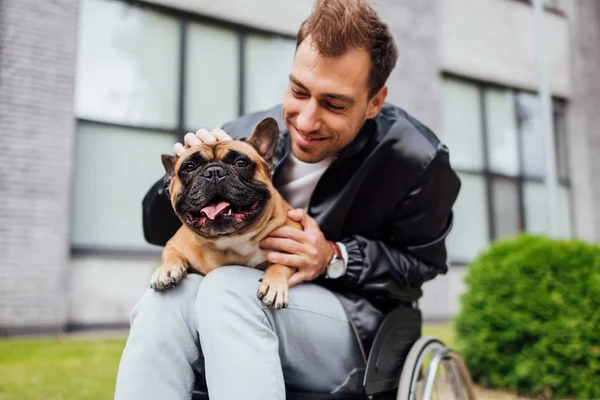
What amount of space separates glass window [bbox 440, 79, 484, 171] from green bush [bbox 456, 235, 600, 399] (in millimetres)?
3079

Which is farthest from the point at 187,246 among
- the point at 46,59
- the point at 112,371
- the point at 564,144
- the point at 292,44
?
the point at 564,144

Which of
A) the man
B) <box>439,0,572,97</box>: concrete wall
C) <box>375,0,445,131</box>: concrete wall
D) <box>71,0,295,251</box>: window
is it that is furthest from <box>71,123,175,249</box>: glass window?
<box>439,0,572,97</box>: concrete wall

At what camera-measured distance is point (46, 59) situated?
14.0ft

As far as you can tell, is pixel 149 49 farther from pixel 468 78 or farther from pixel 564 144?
pixel 564 144

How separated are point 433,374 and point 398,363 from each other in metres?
0.09

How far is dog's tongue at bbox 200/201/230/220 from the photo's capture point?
1460 mm

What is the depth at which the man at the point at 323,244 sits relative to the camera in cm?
127

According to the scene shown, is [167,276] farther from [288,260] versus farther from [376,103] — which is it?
[376,103]

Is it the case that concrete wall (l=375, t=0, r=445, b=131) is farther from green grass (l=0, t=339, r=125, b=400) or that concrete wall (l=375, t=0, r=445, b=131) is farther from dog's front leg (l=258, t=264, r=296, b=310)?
dog's front leg (l=258, t=264, r=296, b=310)

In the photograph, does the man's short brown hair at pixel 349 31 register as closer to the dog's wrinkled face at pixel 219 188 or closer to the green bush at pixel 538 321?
the dog's wrinkled face at pixel 219 188

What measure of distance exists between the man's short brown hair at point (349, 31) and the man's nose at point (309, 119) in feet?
0.47

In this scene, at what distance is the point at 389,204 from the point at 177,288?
0.63 m

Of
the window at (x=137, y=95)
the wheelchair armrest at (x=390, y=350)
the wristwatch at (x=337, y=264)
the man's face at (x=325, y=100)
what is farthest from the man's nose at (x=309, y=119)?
the window at (x=137, y=95)

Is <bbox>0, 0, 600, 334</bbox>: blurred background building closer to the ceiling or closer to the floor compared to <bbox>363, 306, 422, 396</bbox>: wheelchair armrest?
closer to the ceiling
